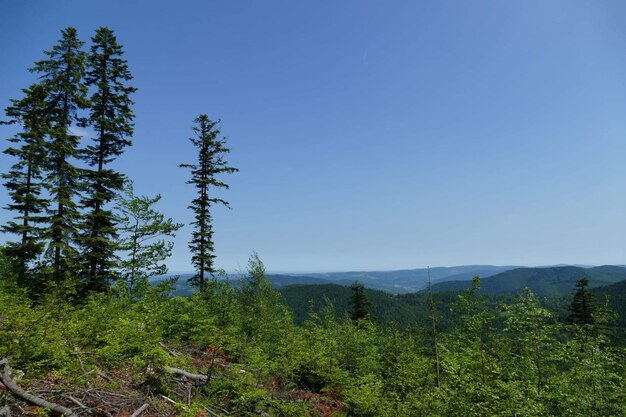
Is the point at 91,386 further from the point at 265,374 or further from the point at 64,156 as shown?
the point at 64,156

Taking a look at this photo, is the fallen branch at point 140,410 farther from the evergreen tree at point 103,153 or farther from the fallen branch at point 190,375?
the evergreen tree at point 103,153

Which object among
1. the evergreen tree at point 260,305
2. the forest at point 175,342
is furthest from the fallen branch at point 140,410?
the evergreen tree at point 260,305

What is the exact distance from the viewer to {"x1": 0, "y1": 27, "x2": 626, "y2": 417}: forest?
695 cm

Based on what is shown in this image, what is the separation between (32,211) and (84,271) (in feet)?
21.2

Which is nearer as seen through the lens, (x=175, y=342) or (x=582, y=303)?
(x=175, y=342)

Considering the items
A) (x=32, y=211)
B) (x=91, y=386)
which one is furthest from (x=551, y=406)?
(x=32, y=211)

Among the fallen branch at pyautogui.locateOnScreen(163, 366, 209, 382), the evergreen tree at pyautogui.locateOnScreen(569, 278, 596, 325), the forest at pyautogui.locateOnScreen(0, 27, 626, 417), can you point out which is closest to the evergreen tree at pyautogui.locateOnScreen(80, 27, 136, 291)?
the forest at pyautogui.locateOnScreen(0, 27, 626, 417)

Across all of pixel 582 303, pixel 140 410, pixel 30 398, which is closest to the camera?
pixel 30 398

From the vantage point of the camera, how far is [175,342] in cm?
1025

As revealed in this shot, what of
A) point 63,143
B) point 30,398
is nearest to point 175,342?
point 30,398

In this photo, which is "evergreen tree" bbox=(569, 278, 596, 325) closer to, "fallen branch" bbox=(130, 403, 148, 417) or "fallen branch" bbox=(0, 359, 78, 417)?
"fallen branch" bbox=(130, 403, 148, 417)

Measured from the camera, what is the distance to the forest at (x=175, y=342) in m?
6.95

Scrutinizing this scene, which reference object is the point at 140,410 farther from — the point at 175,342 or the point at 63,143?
the point at 63,143

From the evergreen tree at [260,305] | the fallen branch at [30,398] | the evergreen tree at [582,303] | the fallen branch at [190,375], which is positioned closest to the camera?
the fallen branch at [30,398]
